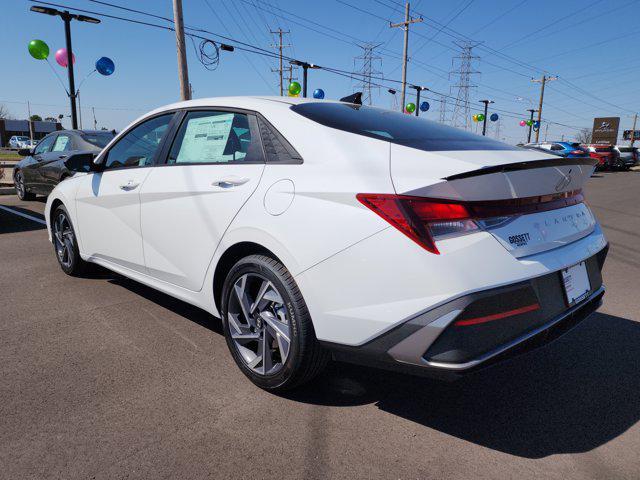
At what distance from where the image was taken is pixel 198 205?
286 centimetres

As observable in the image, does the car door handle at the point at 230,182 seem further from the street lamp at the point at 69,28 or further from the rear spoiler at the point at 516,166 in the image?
the street lamp at the point at 69,28

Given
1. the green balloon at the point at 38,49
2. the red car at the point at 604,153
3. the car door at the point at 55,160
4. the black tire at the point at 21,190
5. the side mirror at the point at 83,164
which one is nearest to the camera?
the side mirror at the point at 83,164

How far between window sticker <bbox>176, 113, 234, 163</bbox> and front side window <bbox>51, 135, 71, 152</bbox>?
631 cm

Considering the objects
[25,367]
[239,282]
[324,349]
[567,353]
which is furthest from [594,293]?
[25,367]

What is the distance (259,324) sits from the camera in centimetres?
261

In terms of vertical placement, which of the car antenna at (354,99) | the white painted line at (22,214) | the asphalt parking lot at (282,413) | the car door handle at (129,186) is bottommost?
the asphalt parking lot at (282,413)

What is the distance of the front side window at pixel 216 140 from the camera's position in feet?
9.04

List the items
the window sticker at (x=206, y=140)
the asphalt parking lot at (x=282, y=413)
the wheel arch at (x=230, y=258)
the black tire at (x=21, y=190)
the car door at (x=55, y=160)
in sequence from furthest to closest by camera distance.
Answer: the black tire at (x=21, y=190) → the car door at (x=55, y=160) → the window sticker at (x=206, y=140) → the wheel arch at (x=230, y=258) → the asphalt parking lot at (x=282, y=413)

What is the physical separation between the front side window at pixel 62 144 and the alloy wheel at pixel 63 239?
420cm

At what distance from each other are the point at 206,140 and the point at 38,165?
7663mm

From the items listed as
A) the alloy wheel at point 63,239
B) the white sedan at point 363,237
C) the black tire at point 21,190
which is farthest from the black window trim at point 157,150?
the black tire at point 21,190

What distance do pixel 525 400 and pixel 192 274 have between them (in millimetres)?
2083

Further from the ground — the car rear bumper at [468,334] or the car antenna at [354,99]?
the car antenna at [354,99]

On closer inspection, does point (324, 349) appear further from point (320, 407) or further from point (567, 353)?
point (567, 353)
